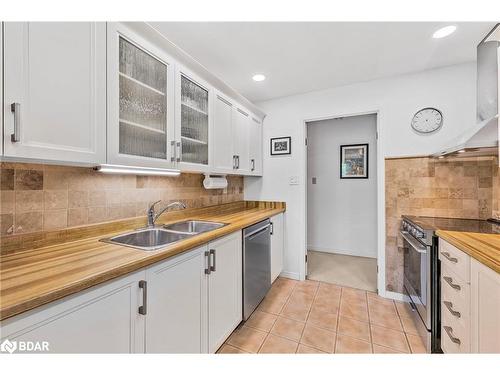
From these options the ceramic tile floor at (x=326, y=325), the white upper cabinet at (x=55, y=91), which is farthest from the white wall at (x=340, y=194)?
the white upper cabinet at (x=55, y=91)

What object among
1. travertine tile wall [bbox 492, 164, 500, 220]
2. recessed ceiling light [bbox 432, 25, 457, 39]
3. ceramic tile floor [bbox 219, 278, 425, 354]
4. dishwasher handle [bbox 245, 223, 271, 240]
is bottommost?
ceramic tile floor [bbox 219, 278, 425, 354]

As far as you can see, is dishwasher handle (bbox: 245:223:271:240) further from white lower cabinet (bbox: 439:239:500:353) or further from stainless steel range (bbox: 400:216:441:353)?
white lower cabinet (bbox: 439:239:500:353)

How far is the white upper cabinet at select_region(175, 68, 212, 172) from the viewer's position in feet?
5.46

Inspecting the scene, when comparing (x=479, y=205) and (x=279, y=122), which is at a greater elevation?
(x=279, y=122)

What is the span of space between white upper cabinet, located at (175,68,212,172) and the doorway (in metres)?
2.05

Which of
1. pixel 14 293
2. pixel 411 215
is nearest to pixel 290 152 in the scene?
pixel 411 215

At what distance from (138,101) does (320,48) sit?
4.99 feet

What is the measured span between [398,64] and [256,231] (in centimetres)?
212

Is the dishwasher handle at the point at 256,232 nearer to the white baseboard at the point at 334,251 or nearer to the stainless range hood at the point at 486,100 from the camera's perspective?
the stainless range hood at the point at 486,100

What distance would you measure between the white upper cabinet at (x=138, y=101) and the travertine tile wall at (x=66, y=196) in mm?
334

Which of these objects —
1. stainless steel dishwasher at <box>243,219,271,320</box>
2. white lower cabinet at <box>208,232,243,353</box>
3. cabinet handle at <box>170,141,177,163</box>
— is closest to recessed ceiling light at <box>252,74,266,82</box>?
cabinet handle at <box>170,141,177,163</box>

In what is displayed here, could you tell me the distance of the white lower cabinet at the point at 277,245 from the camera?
8.31ft
